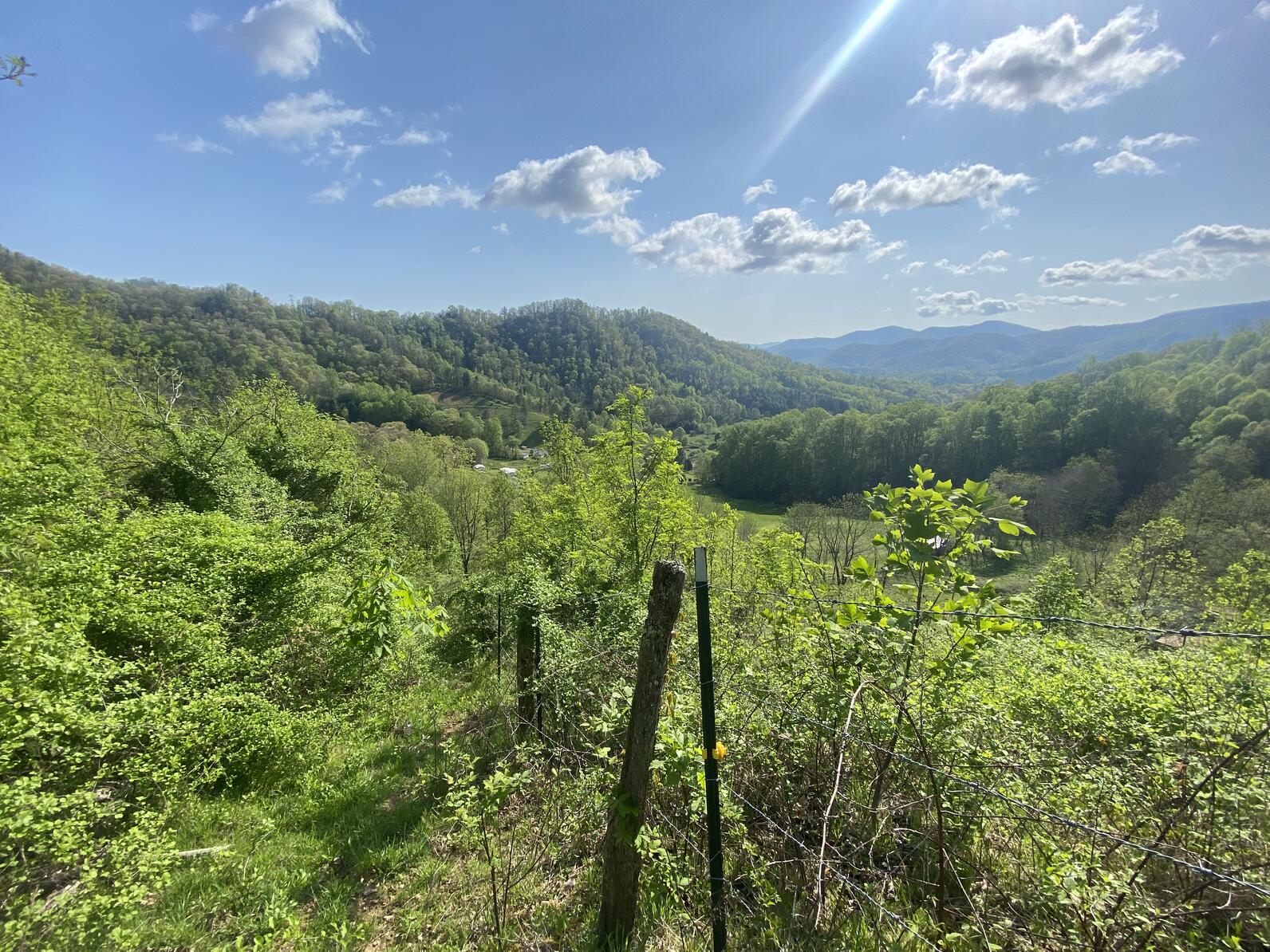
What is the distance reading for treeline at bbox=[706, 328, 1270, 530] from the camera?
5014cm

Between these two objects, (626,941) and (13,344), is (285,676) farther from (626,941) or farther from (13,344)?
(13,344)

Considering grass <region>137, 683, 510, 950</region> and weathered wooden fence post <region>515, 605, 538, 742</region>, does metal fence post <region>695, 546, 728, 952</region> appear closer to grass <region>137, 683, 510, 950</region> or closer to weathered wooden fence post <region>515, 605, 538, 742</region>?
grass <region>137, 683, 510, 950</region>

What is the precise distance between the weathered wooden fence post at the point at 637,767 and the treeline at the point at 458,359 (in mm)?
25425

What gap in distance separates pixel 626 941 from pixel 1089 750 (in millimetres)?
3496

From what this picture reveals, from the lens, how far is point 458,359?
138 meters

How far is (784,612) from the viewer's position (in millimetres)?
3586

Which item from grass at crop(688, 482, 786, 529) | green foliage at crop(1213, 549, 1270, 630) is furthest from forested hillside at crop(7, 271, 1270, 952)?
grass at crop(688, 482, 786, 529)

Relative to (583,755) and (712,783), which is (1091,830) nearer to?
(712,783)

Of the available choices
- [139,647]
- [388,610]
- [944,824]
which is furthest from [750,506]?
[944,824]

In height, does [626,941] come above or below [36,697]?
below

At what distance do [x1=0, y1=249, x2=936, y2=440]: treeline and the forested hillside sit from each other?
20.0 m

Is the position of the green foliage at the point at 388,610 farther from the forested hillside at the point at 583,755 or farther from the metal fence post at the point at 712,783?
the metal fence post at the point at 712,783

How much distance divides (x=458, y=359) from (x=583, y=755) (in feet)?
482

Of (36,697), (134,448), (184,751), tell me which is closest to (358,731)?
(184,751)
